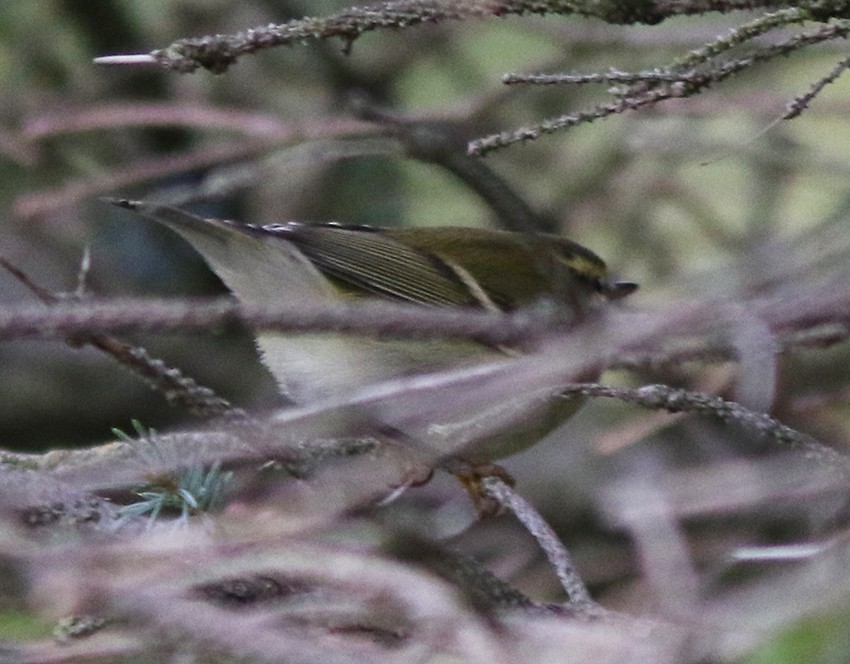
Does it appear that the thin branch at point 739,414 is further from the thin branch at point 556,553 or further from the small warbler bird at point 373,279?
the small warbler bird at point 373,279

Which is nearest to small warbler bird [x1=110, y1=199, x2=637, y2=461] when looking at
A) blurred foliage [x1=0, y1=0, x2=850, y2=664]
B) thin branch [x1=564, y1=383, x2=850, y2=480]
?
blurred foliage [x1=0, y1=0, x2=850, y2=664]

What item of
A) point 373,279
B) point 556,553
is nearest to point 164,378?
point 556,553

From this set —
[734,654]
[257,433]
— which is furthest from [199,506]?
[734,654]

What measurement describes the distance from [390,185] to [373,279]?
1.03 meters

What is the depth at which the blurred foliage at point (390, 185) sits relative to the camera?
3.18 metres

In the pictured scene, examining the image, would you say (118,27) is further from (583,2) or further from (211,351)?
(583,2)

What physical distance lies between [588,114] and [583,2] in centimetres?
12

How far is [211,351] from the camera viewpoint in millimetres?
3957

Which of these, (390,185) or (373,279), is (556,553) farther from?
(390,185)

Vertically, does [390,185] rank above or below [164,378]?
below

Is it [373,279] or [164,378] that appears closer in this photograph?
[164,378]

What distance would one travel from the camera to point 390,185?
424 centimetres

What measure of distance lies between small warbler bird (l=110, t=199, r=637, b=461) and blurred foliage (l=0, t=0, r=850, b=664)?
0.19m

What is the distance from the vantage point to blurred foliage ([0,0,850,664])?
318 cm
